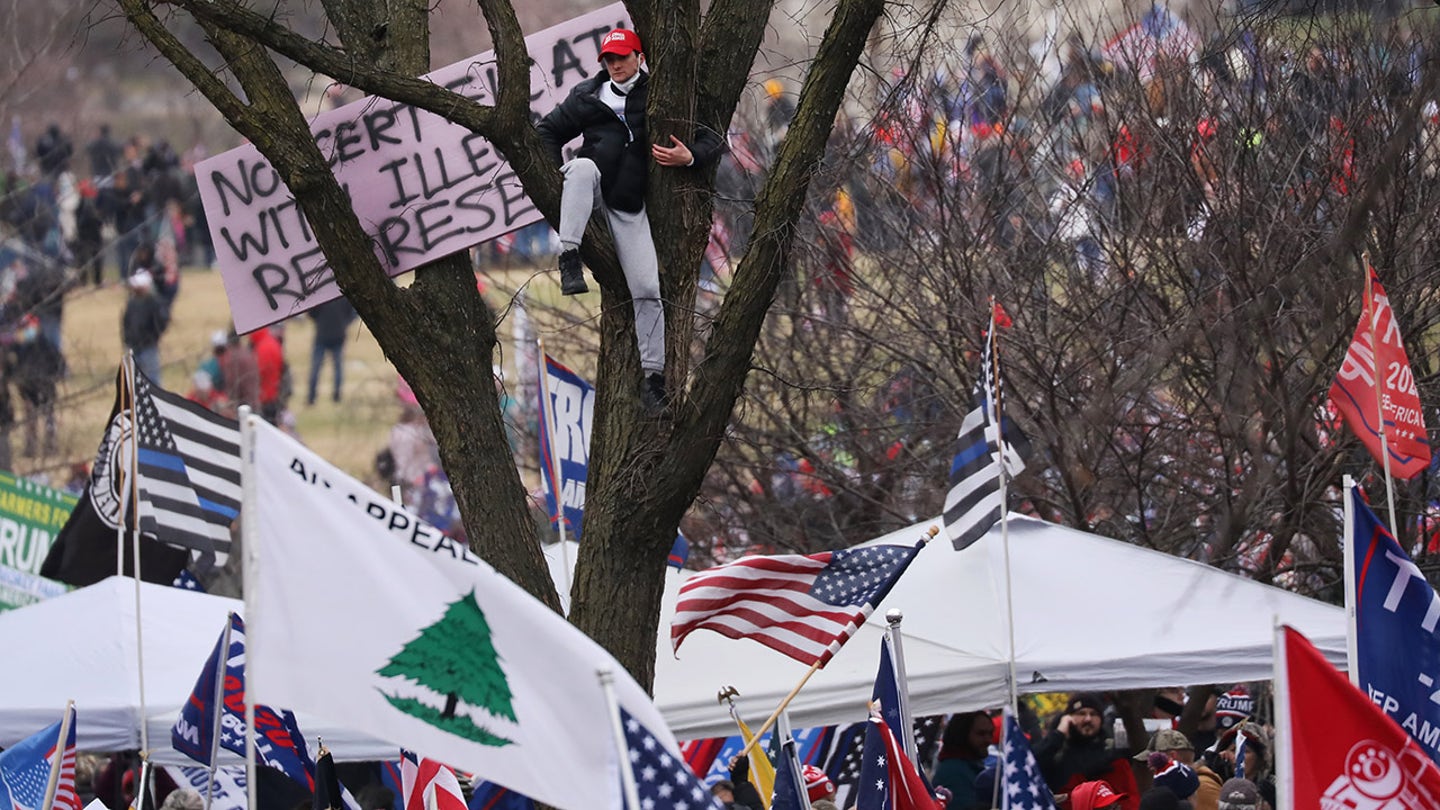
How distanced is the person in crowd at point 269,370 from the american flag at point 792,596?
1459 cm

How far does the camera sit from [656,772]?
15.7 feet

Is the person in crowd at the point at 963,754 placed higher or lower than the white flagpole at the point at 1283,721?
higher

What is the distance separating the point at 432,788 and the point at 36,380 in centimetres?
1537

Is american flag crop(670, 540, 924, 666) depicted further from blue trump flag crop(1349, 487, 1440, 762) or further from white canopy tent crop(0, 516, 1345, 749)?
blue trump flag crop(1349, 487, 1440, 762)

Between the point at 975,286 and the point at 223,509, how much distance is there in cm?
488

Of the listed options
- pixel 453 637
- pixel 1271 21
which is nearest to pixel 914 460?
pixel 1271 21

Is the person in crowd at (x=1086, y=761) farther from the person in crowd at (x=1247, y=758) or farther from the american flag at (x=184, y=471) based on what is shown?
the american flag at (x=184, y=471)

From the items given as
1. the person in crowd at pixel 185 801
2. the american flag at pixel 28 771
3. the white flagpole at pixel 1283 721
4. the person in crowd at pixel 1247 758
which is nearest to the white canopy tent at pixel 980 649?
the person in crowd at pixel 1247 758

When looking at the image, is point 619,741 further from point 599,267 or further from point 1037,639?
point 1037,639

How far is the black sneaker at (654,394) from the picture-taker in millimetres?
7332

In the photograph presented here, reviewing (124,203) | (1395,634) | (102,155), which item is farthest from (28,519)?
(1395,634)

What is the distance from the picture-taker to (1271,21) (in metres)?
9.12

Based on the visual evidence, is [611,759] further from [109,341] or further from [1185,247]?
[109,341]

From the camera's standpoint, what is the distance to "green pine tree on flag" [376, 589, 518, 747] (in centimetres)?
491
